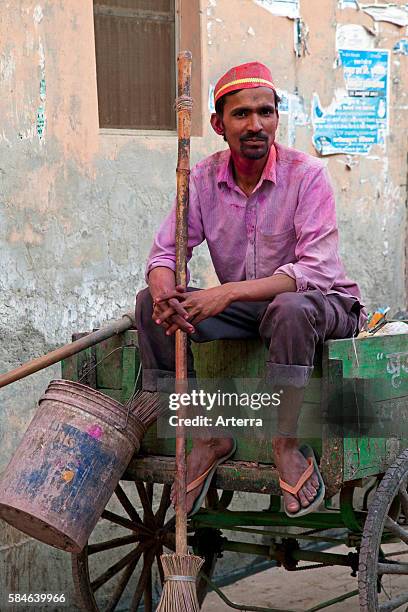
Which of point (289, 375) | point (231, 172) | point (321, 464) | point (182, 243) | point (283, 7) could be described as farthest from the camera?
point (283, 7)

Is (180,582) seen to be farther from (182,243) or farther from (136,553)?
(182,243)

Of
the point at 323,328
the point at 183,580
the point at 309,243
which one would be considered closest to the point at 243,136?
the point at 309,243

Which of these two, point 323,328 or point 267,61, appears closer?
point 323,328

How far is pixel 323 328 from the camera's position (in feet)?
11.8

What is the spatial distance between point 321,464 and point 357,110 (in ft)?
9.45

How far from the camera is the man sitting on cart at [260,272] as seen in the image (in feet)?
11.5

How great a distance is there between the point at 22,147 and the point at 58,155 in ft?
0.64

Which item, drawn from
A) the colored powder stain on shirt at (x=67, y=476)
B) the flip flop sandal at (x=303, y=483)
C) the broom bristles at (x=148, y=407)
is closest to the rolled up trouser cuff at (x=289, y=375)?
the flip flop sandal at (x=303, y=483)

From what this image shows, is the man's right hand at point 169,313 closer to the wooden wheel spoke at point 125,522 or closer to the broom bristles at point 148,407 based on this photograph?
the broom bristles at point 148,407

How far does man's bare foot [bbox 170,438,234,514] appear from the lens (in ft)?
12.3

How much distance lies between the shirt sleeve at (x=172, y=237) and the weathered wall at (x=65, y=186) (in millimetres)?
929

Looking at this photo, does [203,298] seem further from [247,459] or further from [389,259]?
[389,259]

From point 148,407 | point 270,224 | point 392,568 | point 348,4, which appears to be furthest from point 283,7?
point 392,568

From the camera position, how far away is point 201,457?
377 centimetres
